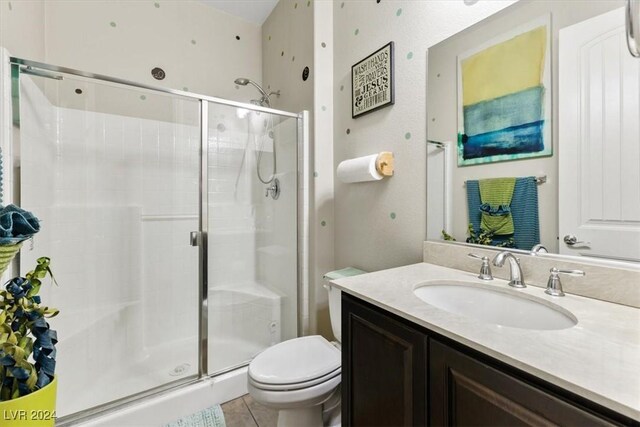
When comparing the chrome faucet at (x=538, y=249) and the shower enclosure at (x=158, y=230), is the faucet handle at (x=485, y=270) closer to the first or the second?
the chrome faucet at (x=538, y=249)

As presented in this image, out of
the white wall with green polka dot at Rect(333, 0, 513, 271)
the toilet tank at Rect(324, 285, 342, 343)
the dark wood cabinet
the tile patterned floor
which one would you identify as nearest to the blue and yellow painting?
the white wall with green polka dot at Rect(333, 0, 513, 271)

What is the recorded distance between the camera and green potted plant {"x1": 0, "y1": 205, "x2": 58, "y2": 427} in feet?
1.93

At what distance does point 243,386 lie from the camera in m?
1.60

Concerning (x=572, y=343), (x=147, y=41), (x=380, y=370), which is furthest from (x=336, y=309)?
(x=147, y=41)

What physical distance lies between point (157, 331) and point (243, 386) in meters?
0.72

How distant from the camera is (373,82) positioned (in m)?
1.45

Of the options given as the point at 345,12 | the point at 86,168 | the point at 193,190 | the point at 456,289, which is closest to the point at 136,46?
the point at 86,168

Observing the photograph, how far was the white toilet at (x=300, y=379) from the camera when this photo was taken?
1076 millimetres

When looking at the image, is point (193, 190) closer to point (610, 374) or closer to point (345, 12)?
point (345, 12)

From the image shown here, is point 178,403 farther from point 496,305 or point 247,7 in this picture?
point 247,7

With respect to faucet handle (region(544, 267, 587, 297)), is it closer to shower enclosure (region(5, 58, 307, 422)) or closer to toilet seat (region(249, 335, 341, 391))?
toilet seat (region(249, 335, 341, 391))

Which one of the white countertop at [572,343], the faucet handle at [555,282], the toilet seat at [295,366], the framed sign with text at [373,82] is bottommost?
the toilet seat at [295,366]

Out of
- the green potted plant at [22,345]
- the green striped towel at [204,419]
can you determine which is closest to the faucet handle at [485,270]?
the green potted plant at [22,345]

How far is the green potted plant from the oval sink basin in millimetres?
1017
